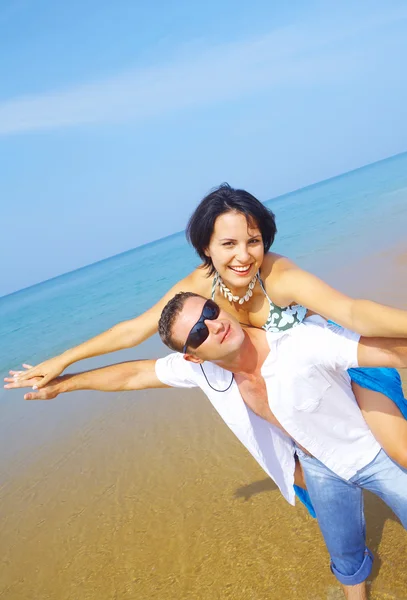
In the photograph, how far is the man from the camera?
2787 millimetres

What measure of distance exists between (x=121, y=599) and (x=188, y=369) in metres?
1.75

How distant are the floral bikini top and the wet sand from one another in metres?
1.63

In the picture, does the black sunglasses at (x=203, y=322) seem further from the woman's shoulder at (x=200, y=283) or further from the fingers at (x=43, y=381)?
the fingers at (x=43, y=381)

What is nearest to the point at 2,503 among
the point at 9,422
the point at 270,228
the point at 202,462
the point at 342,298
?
the point at 202,462

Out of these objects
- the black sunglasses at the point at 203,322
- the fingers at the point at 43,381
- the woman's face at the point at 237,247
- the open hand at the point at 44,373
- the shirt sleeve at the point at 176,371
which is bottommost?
the shirt sleeve at the point at 176,371

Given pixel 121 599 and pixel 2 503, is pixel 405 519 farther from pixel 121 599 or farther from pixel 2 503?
pixel 2 503

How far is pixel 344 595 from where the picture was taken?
3443mm

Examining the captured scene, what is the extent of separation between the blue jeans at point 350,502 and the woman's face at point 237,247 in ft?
3.39

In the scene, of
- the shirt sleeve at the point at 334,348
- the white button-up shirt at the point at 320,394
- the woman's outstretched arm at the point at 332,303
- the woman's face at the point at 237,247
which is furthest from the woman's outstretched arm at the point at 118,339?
the shirt sleeve at the point at 334,348

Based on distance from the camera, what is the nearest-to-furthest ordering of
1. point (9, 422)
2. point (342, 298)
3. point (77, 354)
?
point (342, 298), point (77, 354), point (9, 422)

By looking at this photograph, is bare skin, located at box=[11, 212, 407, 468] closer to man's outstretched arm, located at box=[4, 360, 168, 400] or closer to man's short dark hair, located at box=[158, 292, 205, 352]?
man's outstretched arm, located at box=[4, 360, 168, 400]

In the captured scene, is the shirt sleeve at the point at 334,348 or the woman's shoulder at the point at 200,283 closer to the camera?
the shirt sleeve at the point at 334,348

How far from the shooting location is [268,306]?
3.36 metres

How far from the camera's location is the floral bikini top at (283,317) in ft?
10.4
